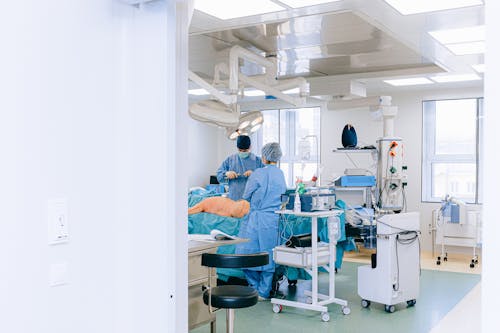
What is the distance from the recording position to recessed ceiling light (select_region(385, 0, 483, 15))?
3.35 meters

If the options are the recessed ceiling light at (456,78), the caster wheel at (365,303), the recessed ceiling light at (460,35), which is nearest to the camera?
the recessed ceiling light at (460,35)

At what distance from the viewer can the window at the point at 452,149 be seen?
7520 millimetres

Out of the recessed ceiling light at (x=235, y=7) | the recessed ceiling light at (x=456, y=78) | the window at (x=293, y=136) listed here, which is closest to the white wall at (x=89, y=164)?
the recessed ceiling light at (x=235, y=7)

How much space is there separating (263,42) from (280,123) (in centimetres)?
438

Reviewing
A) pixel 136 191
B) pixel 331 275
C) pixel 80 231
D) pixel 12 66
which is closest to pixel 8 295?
pixel 80 231

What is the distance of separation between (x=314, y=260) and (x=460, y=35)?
2.20 metres

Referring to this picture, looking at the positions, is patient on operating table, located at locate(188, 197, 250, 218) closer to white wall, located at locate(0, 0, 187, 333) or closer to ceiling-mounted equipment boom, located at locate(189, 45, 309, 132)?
ceiling-mounted equipment boom, located at locate(189, 45, 309, 132)

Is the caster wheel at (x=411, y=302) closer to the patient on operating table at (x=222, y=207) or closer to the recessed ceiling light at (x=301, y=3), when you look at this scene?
the patient on operating table at (x=222, y=207)

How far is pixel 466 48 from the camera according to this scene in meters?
4.77

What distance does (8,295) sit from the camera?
147 cm

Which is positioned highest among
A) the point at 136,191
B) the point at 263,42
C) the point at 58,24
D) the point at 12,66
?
the point at 263,42

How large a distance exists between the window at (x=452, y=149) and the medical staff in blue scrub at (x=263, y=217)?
3.71 metres

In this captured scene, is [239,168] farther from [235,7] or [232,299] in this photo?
[232,299]

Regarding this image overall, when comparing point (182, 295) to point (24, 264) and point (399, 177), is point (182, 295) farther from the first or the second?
point (399, 177)
